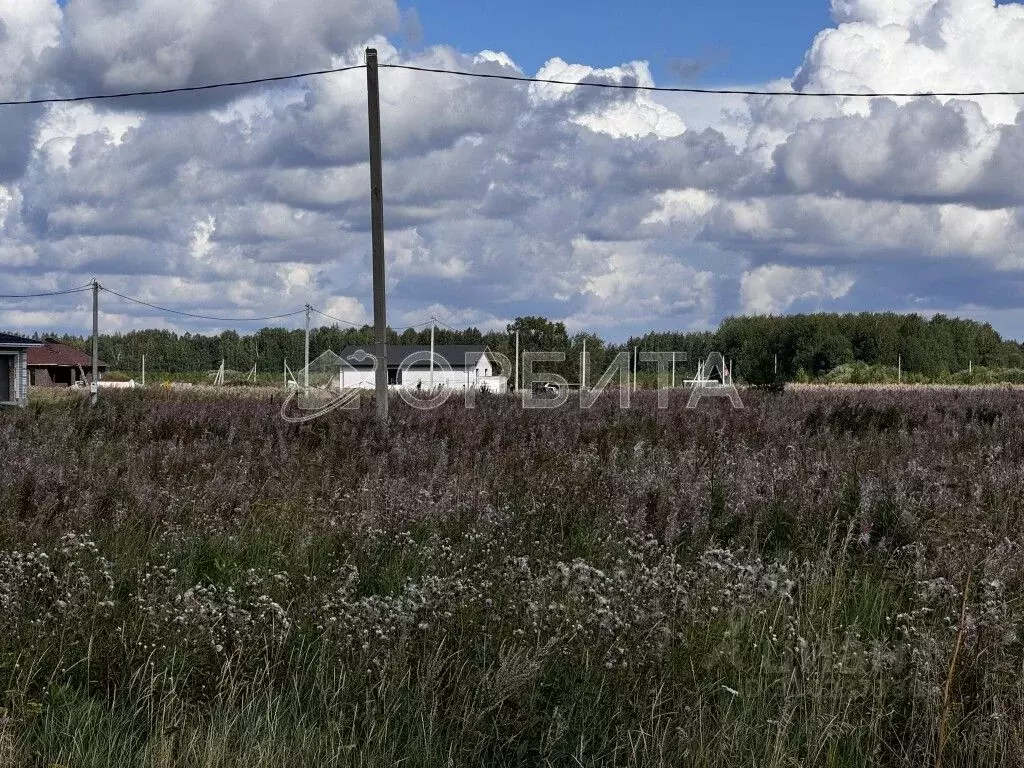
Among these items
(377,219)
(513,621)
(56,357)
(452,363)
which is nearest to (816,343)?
(452,363)

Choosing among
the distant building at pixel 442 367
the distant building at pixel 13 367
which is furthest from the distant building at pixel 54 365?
the distant building at pixel 13 367

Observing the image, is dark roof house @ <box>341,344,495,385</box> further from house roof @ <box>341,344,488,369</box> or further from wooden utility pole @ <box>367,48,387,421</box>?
wooden utility pole @ <box>367,48,387,421</box>

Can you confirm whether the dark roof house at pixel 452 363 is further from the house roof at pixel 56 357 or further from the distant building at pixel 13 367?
the distant building at pixel 13 367

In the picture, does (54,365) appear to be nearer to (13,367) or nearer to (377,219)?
(13,367)

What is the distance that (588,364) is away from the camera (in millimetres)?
91812

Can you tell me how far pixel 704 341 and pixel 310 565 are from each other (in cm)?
12340

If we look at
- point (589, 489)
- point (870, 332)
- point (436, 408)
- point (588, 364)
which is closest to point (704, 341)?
point (870, 332)

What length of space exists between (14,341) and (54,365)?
136 feet

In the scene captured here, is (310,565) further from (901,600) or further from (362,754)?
(901,600)

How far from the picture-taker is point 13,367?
49.8m

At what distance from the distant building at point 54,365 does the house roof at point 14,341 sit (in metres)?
32.5

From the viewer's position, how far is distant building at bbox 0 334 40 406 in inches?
1905

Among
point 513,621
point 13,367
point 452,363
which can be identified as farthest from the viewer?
point 452,363

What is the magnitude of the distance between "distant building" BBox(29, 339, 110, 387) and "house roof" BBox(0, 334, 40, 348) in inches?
1279
